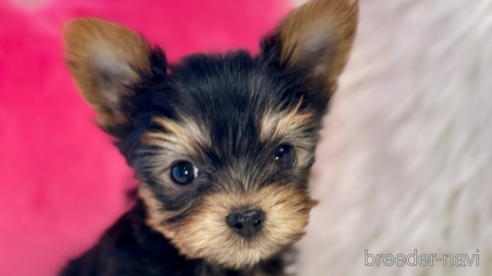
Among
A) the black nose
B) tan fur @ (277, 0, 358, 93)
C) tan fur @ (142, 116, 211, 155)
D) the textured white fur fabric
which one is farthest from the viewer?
the textured white fur fabric

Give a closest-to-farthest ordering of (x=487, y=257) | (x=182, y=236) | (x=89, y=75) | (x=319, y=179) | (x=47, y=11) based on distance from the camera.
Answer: (x=182, y=236) < (x=89, y=75) < (x=487, y=257) < (x=47, y=11) < (x=319, y=179)

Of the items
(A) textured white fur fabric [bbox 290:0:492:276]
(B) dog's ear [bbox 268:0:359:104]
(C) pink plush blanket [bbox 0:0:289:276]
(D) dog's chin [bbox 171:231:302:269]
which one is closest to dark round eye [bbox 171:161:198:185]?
(D) dog's chin [bbox 171:231:302:269]

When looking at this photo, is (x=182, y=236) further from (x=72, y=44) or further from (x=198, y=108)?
(x=72, y=44)

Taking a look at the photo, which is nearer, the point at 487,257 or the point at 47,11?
the point at 487,257

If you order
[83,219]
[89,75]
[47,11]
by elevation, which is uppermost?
[47,11]

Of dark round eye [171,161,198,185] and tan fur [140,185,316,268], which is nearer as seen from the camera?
tan fur [140,185,316,268]

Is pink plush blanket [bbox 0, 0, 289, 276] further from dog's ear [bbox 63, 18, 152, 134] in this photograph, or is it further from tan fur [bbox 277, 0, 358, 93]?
tan fur [bbox 277, 0, 358, 93]

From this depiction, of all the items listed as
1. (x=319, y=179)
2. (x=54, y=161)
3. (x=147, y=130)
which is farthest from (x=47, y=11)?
(x=319, y=179)
